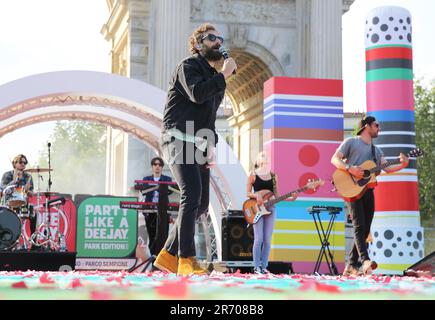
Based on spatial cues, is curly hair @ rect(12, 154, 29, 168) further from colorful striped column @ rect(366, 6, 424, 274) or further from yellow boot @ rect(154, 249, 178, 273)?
yellow boot @ rect(154, 249, 178, 273)

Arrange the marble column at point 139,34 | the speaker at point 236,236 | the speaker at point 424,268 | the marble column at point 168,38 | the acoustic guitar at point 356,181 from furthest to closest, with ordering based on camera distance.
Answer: the marble column at point 139,34 → the marble column at point 168,38 → the speaker at point 236,236 → the acoustic guitar at point 356,181 → the speaker at point 424,268

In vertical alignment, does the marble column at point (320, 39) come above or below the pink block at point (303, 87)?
above

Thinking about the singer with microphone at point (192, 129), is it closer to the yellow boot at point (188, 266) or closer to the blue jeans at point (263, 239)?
the yellow boot at point (188, 266)

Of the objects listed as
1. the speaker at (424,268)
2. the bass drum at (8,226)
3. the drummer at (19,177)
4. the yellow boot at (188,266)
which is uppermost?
the drummer at (19,177)

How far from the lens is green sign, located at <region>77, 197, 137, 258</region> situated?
674 inches

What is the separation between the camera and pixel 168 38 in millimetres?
28438

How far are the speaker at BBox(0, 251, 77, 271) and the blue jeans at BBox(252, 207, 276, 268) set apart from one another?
111 inches

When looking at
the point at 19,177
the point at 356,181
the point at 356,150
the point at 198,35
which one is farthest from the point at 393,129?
the point at 198,35

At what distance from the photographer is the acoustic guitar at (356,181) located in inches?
360

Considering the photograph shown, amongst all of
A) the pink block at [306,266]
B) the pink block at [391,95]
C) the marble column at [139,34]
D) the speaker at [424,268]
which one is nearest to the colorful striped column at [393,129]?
the pink block at [391,95]

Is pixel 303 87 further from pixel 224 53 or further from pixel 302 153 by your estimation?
pixel 224 53

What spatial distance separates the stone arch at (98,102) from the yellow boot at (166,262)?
8.78 m

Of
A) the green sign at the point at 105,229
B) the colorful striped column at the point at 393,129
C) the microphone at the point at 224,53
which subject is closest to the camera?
the microphone at the point at 224,53

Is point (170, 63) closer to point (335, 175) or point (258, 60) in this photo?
point (258, 60)
